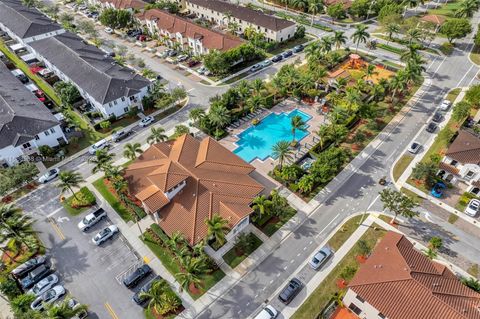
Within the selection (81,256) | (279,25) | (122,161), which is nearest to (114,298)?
(81,256)

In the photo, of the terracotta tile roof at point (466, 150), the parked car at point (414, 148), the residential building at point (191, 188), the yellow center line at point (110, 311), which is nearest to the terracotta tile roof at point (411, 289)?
the residential building at point (191, 188)

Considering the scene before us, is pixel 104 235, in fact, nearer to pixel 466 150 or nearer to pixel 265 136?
pixel 265 136

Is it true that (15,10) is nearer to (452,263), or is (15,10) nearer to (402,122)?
(402,122)

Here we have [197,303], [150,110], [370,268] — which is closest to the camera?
[370,268]

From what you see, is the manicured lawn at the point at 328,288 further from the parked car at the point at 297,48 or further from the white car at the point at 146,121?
the parked car at the point at 297,48

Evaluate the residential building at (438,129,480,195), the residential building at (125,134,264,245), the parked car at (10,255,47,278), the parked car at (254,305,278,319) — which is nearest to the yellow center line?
the residential building at (125,134,264,245)

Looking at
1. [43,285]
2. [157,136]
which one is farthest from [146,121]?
[43,285]
